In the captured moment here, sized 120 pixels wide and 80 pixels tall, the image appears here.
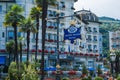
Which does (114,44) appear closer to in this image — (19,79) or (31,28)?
(31,28)

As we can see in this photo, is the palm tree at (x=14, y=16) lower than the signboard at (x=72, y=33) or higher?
higher

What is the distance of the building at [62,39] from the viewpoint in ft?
271

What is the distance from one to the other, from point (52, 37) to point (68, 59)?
658 centimetres

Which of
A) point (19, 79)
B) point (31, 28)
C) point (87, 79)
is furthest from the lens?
point (31, 28)

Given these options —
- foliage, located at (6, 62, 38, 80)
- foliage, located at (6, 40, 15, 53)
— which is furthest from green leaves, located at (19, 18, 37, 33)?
foliage, located at (6, 62, 38, 80)

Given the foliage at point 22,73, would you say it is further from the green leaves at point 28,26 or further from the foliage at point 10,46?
the foliage at point 10,46

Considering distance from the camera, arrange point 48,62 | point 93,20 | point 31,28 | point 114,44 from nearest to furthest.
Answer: point 31,28 < point 48,62 < point 93,20 < point 114,44

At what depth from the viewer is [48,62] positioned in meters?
84.8

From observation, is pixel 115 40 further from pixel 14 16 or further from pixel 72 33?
pixel 72 33

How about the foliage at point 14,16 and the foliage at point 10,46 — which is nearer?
the foliage at point 14,16

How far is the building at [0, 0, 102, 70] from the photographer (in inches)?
3256

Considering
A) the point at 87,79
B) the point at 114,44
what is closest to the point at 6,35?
the point at 87,79

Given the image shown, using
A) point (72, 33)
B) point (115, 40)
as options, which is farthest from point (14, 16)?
point (115, 40)

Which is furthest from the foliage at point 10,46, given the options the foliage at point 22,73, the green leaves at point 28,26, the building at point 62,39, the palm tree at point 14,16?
the foliage at point 22,73
